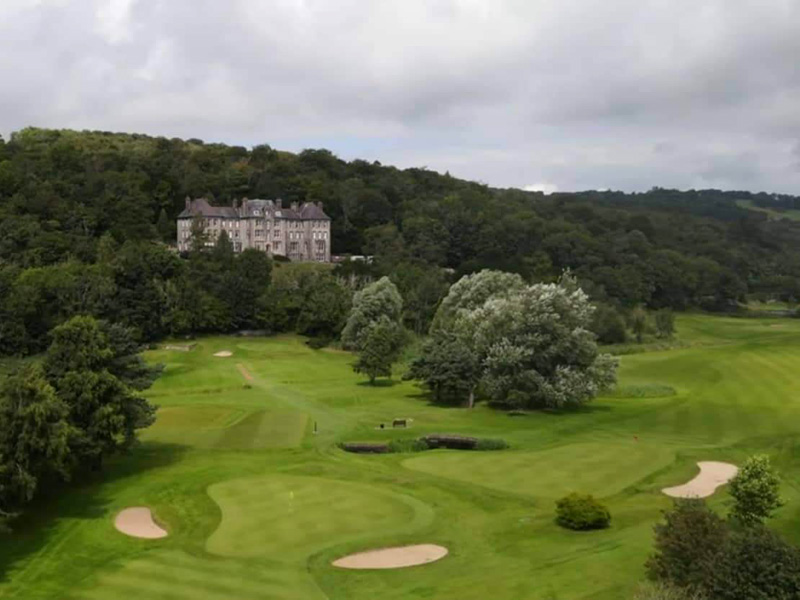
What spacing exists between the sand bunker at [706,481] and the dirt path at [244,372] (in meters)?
42.2

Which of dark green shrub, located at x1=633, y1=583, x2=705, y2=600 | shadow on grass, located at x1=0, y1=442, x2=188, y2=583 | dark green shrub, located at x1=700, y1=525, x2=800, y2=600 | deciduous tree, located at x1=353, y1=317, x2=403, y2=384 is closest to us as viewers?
dark green shrub, located at x1=700, y1=525, x2=800, y2=600

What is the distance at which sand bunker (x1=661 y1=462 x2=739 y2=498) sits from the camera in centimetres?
3584

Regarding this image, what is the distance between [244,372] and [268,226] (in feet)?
209

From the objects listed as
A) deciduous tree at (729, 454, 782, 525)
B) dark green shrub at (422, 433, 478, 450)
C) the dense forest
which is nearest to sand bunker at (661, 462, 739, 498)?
deciduous tree at (729, 454, 782, 525)

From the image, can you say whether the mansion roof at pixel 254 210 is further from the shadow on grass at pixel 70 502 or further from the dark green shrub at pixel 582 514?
the dark green shrub at pixel 582 514

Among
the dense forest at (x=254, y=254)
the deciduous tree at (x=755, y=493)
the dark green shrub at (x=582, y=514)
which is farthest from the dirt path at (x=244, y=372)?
the deciduous tree at (x=755, y=493)

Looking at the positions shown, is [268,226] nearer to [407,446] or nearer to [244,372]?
[244,372]

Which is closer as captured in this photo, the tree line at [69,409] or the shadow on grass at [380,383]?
the tree line at [69,409]

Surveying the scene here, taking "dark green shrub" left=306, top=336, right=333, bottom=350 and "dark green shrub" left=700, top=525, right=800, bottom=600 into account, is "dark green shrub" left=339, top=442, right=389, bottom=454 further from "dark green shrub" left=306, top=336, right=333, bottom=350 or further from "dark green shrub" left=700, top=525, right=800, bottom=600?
"dark green shrub" left=306, top=336, right=333, bottom=350

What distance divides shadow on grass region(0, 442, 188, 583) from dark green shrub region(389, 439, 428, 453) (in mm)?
11657

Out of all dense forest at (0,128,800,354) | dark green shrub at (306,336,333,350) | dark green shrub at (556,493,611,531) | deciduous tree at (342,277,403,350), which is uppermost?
dense forest at (0,128,800,354)

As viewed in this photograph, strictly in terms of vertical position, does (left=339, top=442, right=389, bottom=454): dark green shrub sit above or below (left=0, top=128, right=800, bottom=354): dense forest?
below

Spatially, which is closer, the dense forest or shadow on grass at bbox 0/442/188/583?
shadow on grass at bbox 0/442/188/583

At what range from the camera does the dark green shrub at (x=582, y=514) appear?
98.5 feet
